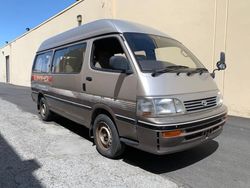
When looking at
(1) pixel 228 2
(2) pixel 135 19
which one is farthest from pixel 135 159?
(2) pixel 135 19

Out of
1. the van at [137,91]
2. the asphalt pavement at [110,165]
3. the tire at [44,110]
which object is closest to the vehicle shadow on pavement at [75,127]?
the asphalt pavement at [110,165]

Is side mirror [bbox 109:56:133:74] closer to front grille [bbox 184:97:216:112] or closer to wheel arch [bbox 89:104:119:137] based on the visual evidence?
wheel arch [bbox 89:104:119:137]

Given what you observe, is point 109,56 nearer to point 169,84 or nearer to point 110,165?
point 169,84

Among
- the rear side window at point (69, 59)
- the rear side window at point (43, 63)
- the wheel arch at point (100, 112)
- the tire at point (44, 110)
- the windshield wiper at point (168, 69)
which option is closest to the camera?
the windshield wiper at point (168, 69)

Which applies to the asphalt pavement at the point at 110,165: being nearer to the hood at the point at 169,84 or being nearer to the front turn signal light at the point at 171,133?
the front turn signal light at the point at 171,133

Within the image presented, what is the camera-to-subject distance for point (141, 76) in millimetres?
4344

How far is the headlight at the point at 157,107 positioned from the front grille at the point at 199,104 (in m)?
0.19

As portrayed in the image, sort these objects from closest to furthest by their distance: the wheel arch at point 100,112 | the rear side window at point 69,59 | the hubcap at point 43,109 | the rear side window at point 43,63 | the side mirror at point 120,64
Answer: the side mirror at point 120,64 < the wheel arch at point 100,112 < the rear side window at point 69,59 < the rear side window at point 43,63 < the hubcap at point 43,109

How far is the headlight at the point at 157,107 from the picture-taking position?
4.13m

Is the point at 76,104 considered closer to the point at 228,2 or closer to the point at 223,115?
the point at 223,115

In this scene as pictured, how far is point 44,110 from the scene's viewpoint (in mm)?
8492

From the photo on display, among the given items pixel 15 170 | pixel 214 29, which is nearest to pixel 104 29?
pixel 15 170

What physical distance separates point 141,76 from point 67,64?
113 inches

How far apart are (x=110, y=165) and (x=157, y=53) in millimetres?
2118
